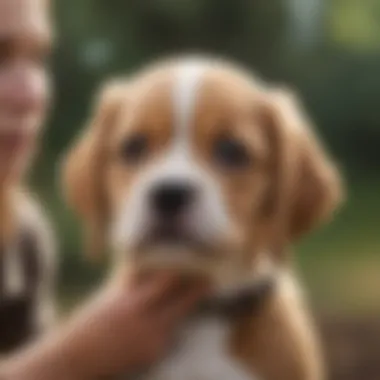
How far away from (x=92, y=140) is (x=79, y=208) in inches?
2.2

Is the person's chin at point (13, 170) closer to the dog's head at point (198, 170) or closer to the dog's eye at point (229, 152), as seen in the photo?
the dog's head at point (198, 170)

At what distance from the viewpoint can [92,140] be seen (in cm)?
74

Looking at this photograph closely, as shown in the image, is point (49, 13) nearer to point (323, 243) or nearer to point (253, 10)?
point (253, 10)

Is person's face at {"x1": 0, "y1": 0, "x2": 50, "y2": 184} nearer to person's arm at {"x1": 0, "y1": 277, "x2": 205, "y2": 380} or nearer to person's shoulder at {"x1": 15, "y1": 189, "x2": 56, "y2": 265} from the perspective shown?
person's shoulder at {"x1": 15, "y1": 189, "x2": 56, "y2": 265}

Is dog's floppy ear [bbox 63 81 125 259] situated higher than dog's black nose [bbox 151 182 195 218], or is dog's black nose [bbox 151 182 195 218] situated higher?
dog's floppy ear [bbox 63 81 125 259]

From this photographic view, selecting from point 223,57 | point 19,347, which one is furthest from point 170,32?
point 19,347

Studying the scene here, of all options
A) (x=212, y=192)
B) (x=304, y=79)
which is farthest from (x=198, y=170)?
(x=304, y=79)

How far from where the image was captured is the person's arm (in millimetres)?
744

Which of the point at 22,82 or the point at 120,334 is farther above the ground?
the point at 22,82

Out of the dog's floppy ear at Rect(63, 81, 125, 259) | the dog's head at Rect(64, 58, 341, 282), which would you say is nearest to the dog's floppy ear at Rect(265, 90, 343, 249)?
the dog's head at Rect(64, 58, 341, 282)

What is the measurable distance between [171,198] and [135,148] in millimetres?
53

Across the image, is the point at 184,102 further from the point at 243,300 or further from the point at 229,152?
the point at 243,300

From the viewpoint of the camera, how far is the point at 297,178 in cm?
72

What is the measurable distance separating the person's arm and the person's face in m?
0.14
